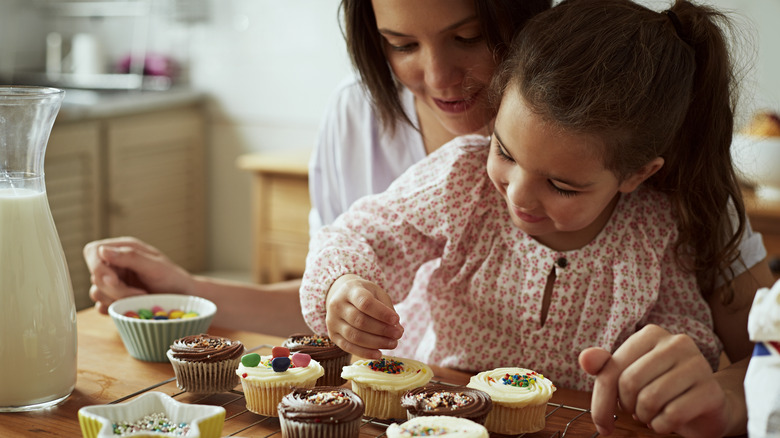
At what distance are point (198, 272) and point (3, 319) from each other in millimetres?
3077

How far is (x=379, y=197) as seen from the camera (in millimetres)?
1382

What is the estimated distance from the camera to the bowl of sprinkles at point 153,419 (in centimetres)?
88

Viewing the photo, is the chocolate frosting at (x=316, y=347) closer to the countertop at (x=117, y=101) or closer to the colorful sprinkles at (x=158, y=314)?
the colorful sprinkles at (x=158, y=314)

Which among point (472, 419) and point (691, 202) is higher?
point (691, 202)

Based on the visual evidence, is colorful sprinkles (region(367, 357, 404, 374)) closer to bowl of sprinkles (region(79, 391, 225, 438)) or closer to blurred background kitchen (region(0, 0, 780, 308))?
bowl of sprinkles (region(79, 391, 225, 438))

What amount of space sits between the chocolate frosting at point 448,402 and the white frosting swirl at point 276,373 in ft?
0.44

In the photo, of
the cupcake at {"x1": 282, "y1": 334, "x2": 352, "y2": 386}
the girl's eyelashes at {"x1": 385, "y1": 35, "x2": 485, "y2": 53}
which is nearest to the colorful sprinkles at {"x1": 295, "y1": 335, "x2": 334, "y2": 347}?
the cupcake at {"x1": 282, "y1": 334, "x2": 352, "y2": 386}

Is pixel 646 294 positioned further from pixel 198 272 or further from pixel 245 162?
pixel 198 272

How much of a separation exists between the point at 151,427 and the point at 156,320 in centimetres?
38

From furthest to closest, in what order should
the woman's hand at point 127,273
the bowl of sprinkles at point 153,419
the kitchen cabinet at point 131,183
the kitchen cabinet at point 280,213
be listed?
the kitchen cabinet at point 131,183 → the kitchen cabinet at point 280,213 → the woman's hand at point 127,273 → the bowl of sprinkles at point 153,419

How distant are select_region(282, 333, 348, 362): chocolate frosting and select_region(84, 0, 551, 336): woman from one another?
1.07 feet

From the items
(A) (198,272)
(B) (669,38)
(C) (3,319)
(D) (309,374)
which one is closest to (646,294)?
(B) (669,38)

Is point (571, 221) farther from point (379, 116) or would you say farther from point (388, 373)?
point (379, 116)

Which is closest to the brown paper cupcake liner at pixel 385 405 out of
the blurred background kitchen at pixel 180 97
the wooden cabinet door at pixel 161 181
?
the blurred background kitchen at pixel 180 97
